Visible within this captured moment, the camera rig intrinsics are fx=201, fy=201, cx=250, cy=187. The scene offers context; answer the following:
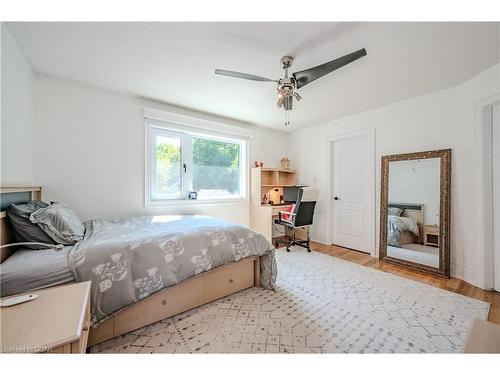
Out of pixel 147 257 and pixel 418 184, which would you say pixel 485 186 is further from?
pixel 147 257

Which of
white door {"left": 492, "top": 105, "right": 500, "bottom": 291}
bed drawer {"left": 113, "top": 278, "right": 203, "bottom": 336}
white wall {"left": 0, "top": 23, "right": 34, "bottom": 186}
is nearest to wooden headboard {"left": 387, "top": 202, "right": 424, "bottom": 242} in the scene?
white door {"left": 492, "top": 105, "right": 500, "bottom": 291}

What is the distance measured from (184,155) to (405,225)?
140 inches

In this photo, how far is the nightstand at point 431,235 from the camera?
2644 mm

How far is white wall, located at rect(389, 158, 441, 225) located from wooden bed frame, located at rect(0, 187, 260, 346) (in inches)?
93.7

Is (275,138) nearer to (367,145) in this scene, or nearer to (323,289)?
(367,145)

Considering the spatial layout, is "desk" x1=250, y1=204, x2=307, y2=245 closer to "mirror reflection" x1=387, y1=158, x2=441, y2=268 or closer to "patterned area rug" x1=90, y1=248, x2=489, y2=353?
"patterned area rug" x1=90, y1=248, x2=489, y2=353

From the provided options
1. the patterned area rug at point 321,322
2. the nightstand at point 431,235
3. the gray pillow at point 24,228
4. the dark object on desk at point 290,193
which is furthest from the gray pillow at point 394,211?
the gray pillow at point 24,228

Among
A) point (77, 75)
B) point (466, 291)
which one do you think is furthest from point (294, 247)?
point (77, 75)

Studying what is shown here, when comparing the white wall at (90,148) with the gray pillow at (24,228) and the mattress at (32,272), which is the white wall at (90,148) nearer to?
the gray pillow at (24,228)

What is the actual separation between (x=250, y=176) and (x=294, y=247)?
1615mm

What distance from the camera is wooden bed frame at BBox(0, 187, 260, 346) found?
1.43 m

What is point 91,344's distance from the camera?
1389mm

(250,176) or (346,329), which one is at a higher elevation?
(250,176)
